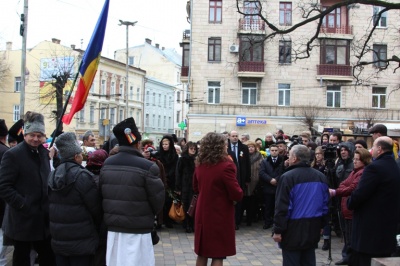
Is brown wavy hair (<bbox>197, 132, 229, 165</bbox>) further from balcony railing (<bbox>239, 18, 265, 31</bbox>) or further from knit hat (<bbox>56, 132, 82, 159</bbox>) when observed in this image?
balcony railing (<bbox>239, 18, 265, 31</bbox>)

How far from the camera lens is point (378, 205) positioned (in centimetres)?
559

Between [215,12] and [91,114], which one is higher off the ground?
[215,12]

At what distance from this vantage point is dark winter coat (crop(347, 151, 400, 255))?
5.55 m

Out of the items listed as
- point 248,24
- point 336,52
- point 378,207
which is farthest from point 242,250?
point 336,52

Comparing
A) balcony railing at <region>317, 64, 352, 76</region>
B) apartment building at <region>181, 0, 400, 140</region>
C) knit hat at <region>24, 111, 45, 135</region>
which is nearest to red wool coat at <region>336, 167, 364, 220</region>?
knit hat at <region>24, 111, 45, 135</region>

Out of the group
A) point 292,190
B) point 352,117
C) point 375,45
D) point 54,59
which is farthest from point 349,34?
point 292,190

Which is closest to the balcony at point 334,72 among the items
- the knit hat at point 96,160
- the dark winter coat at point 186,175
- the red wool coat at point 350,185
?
the dark winter coat at point 186,175

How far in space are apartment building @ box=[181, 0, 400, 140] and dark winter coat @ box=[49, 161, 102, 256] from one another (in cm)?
3172

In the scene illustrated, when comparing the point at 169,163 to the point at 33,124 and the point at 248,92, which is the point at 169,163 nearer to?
the point at 33,124

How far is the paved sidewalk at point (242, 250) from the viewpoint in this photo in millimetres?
7930

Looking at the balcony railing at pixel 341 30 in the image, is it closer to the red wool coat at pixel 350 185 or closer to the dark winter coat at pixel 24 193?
the red wool coat at pixel 350 185

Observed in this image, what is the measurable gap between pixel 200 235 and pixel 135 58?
211 ft

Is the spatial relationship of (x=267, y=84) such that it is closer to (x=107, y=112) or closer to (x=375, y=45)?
(x=375, y=45)

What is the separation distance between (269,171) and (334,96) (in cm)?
2859
